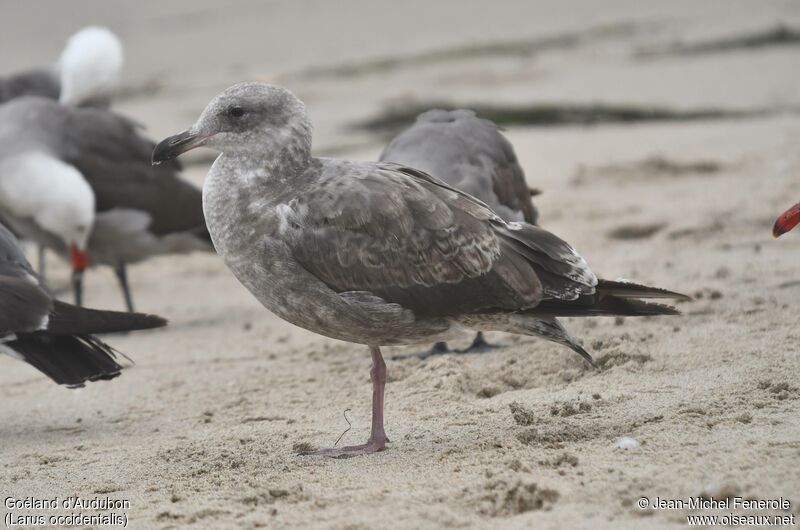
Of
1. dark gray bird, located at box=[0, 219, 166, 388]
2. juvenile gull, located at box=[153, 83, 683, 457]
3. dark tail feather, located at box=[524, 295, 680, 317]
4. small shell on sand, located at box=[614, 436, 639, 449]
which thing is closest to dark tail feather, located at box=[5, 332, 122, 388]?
dark gray bird, located at box=[0, 219, 166, 388]

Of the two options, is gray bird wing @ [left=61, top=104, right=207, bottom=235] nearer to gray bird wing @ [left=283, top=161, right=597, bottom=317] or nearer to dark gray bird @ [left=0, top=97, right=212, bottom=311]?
dark gray bird @ [left=0, top=97, right=212, bottom=311]

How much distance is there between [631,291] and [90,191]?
409cm

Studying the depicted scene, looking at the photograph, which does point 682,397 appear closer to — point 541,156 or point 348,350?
point 348,350

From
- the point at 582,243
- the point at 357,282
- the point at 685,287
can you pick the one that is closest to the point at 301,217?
Answer: the point at 357,282

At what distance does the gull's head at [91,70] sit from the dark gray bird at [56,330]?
4092mm

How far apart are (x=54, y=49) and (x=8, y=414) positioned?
1163cm

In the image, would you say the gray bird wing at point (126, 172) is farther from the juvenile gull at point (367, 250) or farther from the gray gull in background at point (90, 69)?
the juvenile gull at point (367, 250)

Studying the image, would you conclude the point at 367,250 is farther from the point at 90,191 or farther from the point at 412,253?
the point at 90,191

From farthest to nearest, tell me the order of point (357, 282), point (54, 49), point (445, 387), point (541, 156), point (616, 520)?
1. point (54, 49)
2. point (541, 156)
3. point (445, 387)
4. point (357, 282)
5. point (616, 520)

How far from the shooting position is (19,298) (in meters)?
4.96

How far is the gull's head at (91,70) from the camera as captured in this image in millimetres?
8922

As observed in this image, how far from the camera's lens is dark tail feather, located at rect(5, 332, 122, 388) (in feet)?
16.4

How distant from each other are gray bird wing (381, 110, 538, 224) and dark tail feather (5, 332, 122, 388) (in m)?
1.72

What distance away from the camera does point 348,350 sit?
19.4 feet
